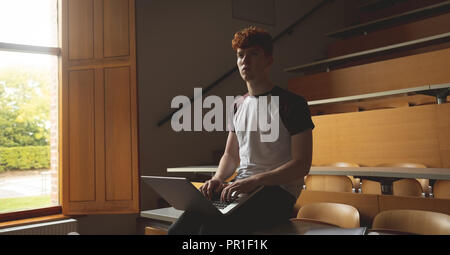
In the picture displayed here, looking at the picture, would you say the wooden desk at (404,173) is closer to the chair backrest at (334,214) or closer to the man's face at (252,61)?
the chair backrest at (334,214)

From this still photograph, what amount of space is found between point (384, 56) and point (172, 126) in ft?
10.0

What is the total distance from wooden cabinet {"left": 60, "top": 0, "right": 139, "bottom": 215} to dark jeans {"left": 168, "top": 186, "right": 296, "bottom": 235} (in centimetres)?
252

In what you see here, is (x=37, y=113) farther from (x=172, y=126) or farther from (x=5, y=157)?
(x=172, y=126)

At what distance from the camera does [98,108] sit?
347 cm

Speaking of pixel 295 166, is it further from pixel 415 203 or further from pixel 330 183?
pixel 330 183

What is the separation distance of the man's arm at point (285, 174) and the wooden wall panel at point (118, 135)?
2.63 m

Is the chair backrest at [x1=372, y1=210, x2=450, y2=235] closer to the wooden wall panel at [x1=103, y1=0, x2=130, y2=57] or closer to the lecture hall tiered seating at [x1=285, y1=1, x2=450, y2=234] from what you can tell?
the lecture hall tiered seating at [x1=285, y1=1, x2=450, y2=234]

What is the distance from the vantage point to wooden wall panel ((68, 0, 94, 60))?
3525mm

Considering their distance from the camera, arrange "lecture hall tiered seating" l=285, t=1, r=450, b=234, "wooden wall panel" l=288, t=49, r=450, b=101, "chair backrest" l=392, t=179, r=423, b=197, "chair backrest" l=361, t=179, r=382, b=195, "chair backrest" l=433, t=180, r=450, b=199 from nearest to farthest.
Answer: "lecture hall tiered seating" l=285, t=1, r=450, b=234
"chair backrest" l=433, t=180, r=450, b=199
"chair backrest" l=392, t=179, r=423, b=197
"chair backrest" l=361, t=179, r=382, b=195
"wooden wall panel" l=288, t=49, r=450, b=101

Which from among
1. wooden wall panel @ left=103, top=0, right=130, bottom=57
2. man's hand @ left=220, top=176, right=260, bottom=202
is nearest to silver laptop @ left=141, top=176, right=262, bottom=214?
man's hand @ left=220, top=176, right=260, bottom=202

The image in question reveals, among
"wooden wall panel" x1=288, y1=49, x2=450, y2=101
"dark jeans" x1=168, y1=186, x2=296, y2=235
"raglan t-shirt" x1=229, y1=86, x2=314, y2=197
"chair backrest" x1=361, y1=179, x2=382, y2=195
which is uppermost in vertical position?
"wooden wall panel" x1=288, y1=49, x2=450, y2=101

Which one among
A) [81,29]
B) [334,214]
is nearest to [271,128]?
[334,214]

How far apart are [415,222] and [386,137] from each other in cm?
202

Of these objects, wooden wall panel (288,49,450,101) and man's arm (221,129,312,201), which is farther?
wooden wall panel (288,49,450,101)
